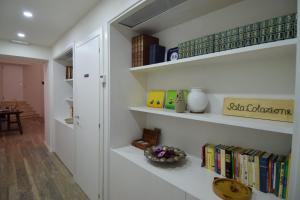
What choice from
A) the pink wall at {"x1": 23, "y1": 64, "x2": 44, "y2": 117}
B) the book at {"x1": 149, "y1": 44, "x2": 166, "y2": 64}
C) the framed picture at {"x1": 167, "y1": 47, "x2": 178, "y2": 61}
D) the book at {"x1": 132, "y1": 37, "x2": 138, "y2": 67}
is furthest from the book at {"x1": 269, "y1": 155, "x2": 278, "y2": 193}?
the pink wall at {"x1": 23, "y1": 64, "x2": 44, "y2": 117}

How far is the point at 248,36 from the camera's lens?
108 cm

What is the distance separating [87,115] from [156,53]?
4.11 feet

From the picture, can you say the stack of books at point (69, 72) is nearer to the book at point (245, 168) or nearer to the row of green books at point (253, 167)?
the row of green books at point (253, 167)

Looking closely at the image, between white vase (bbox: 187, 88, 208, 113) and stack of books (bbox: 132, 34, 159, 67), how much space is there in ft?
2.25

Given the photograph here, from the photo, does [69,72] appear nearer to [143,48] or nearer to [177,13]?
[143,48]

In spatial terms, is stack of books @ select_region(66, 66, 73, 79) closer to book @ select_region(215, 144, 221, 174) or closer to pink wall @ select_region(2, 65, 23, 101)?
book @ select_region(215, 144, 221, 174)

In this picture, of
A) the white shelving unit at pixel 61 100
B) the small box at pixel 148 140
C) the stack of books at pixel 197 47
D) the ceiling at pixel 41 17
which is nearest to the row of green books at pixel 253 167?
the small box at pixel 148 140

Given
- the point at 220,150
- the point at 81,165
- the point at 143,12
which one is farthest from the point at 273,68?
the point at 81,165

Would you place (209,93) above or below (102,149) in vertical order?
above

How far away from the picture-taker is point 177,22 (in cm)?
170

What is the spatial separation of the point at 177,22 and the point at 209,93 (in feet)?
2.63

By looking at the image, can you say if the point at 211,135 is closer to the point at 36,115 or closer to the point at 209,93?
the point at 209,93

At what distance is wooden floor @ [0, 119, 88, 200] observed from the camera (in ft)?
7.61

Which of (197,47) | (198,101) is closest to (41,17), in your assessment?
(197,47)
